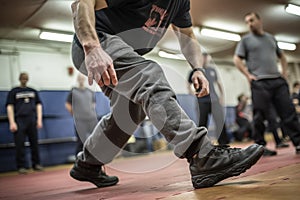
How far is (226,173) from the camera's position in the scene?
3.65 ft

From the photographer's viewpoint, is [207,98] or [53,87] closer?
[207,98]

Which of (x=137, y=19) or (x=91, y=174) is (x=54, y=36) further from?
(x=137, y=19)

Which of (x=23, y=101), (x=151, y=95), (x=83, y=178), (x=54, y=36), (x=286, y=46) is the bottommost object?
(x=83, y=178)

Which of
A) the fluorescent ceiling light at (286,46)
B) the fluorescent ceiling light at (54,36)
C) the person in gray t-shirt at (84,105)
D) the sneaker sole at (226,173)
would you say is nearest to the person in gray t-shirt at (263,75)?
the fluorescent ceiling light at (286,46)

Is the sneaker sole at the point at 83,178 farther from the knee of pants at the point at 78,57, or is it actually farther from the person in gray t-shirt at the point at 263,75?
the person in gray t-shirt at the point at 263,75

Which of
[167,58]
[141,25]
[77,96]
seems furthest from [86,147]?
[167,58]

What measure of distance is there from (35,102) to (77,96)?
0.57 m

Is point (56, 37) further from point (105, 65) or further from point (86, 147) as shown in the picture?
point (105, 65)

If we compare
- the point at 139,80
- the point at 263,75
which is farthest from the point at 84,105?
the point at 139,80

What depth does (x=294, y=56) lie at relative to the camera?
345 cm

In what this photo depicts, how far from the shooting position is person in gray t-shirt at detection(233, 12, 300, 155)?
8.98 feet

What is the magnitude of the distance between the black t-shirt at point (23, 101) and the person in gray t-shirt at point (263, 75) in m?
2.78

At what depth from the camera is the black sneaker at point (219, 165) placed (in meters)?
1.11

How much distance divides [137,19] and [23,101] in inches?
138
